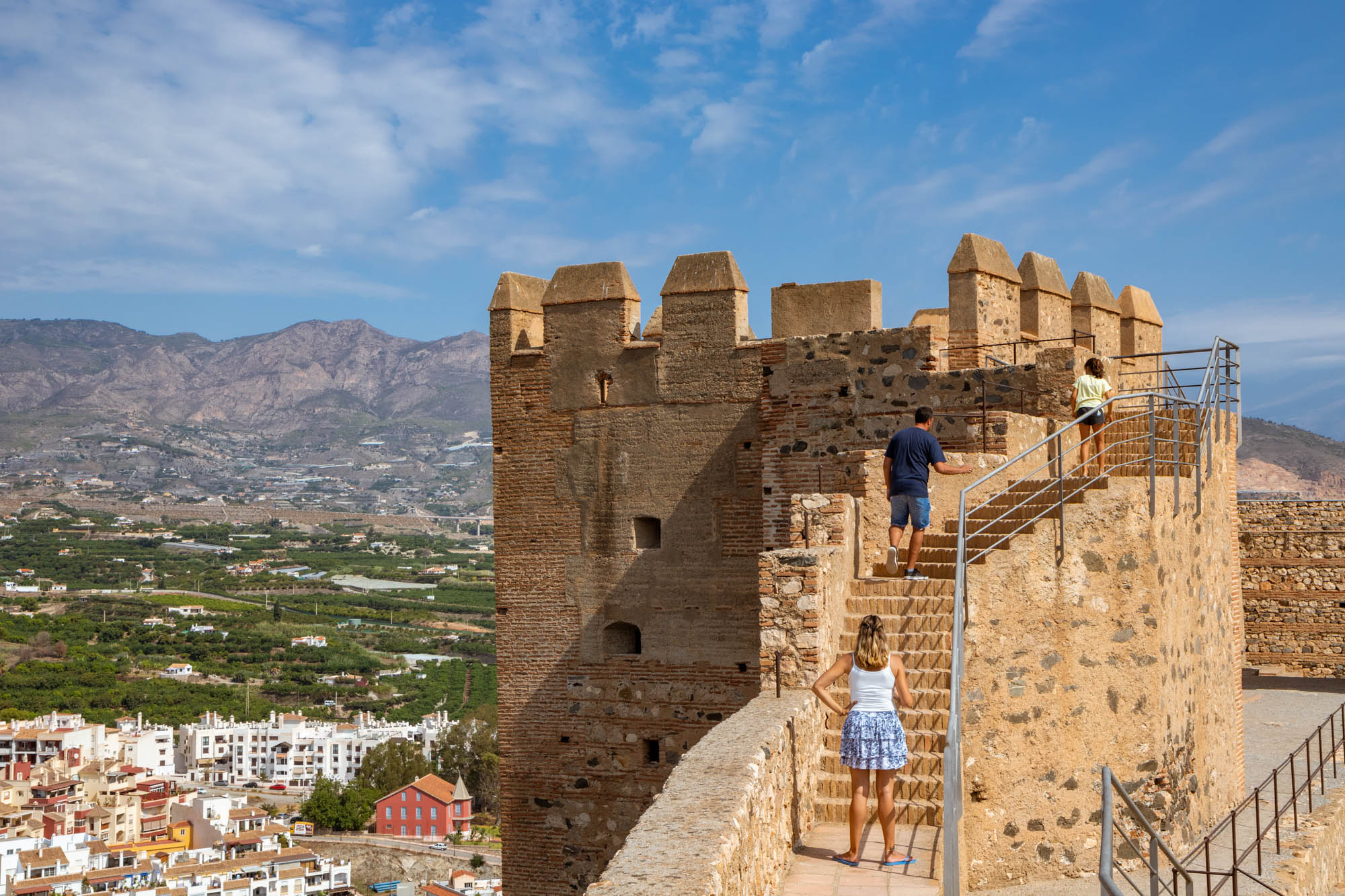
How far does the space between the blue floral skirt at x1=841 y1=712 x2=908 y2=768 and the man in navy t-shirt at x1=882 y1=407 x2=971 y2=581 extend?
2.94 m

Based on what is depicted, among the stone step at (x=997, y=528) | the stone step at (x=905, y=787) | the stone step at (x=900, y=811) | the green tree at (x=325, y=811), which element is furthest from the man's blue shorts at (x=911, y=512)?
the green tree at (x=325, y=811)

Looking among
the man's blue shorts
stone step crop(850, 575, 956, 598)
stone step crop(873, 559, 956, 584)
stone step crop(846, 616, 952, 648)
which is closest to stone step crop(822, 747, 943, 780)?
stone step crop(846, 616, 952, 648)

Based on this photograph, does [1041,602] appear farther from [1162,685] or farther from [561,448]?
[561,448]

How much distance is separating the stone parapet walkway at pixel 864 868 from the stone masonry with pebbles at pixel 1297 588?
16729mm

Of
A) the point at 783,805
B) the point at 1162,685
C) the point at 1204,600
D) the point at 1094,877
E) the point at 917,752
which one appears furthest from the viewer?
the point at 1204,600

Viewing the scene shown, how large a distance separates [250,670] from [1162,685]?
12100cm

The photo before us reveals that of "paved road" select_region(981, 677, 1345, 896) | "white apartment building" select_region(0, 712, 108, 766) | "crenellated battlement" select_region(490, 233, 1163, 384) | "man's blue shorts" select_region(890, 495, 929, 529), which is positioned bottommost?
"white apartment building" select_region(0, 712, 108, 766)

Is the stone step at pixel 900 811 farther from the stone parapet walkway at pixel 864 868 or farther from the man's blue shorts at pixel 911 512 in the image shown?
the man's blue shorts at pixel 911 512

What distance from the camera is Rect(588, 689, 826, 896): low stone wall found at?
517 centimetres

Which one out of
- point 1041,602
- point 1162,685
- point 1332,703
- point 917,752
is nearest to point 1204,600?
point 1162,685

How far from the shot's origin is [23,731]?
296 feet

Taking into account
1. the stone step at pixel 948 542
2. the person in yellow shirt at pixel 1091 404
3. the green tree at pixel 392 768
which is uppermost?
the person in yellow shirt at pixel 1091 404

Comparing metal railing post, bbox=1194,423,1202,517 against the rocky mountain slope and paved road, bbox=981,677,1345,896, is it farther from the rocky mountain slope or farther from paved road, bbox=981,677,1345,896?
the rocky mountain slope

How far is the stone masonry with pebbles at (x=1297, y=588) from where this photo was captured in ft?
73.2
